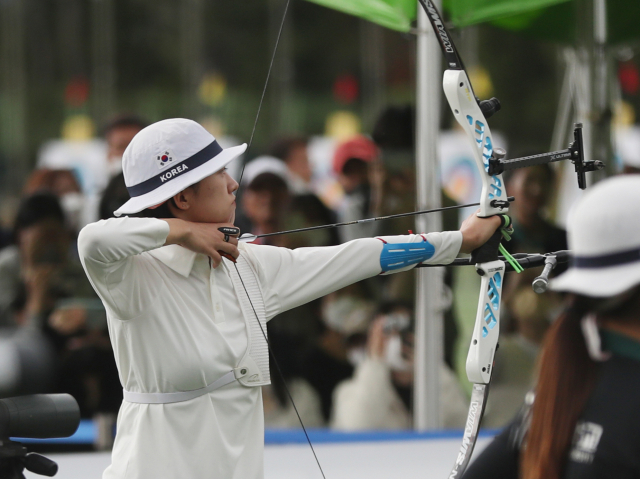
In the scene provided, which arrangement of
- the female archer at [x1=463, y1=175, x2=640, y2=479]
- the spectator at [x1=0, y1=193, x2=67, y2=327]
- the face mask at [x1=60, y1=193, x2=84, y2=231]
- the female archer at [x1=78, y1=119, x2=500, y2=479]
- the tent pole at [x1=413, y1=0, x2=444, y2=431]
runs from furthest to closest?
the face mask at [x1=60, y1=193, x2=84, y2=231]
the spectator at [x1=0, y1=193, x2=67, y2=327]
the tent pole at [x1=413, y1=0, x2=444, y2=431]
the female archer at [x1=78, y1=119, x2=500, y2=479]
the female archer at [x1=463, y1=175, x2=640, y2=479]

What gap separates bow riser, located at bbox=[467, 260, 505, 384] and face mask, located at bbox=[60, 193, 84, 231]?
9.61ft

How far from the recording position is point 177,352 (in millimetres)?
1857

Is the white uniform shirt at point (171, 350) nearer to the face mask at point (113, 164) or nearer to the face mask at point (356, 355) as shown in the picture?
the face mask at point (356, 355)

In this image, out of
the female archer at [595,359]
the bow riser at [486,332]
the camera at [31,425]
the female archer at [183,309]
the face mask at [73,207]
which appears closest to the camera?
the female archer at [595,359]

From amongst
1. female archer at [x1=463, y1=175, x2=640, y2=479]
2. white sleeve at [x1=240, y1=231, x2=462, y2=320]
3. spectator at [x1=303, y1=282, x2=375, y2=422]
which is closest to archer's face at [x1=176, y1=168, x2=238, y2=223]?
white sleeve at [x1=240, y1=231, x2=462, y2=320]

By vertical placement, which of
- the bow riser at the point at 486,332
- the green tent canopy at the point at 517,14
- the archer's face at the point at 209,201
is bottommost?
the bow riser at the point at 486,332

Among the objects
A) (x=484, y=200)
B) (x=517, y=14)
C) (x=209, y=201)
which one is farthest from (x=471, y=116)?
(x=517, y=14)

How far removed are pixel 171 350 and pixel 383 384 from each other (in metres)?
2.30

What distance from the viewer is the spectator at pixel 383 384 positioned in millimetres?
4035

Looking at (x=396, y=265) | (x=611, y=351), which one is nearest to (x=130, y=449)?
(x=396, y=265)

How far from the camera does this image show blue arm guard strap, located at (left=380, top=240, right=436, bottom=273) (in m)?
2.12

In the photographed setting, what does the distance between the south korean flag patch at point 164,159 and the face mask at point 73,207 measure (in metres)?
2.87

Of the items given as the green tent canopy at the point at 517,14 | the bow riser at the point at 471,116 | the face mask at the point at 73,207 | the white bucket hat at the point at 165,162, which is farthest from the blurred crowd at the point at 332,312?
the white bucket hat at the point at 165,162

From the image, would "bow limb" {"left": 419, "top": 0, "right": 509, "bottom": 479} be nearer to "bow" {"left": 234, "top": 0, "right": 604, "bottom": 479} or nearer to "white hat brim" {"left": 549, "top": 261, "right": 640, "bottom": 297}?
"bow" {"left": 234, "top": 0, "right": 604, "bottom": 479}
